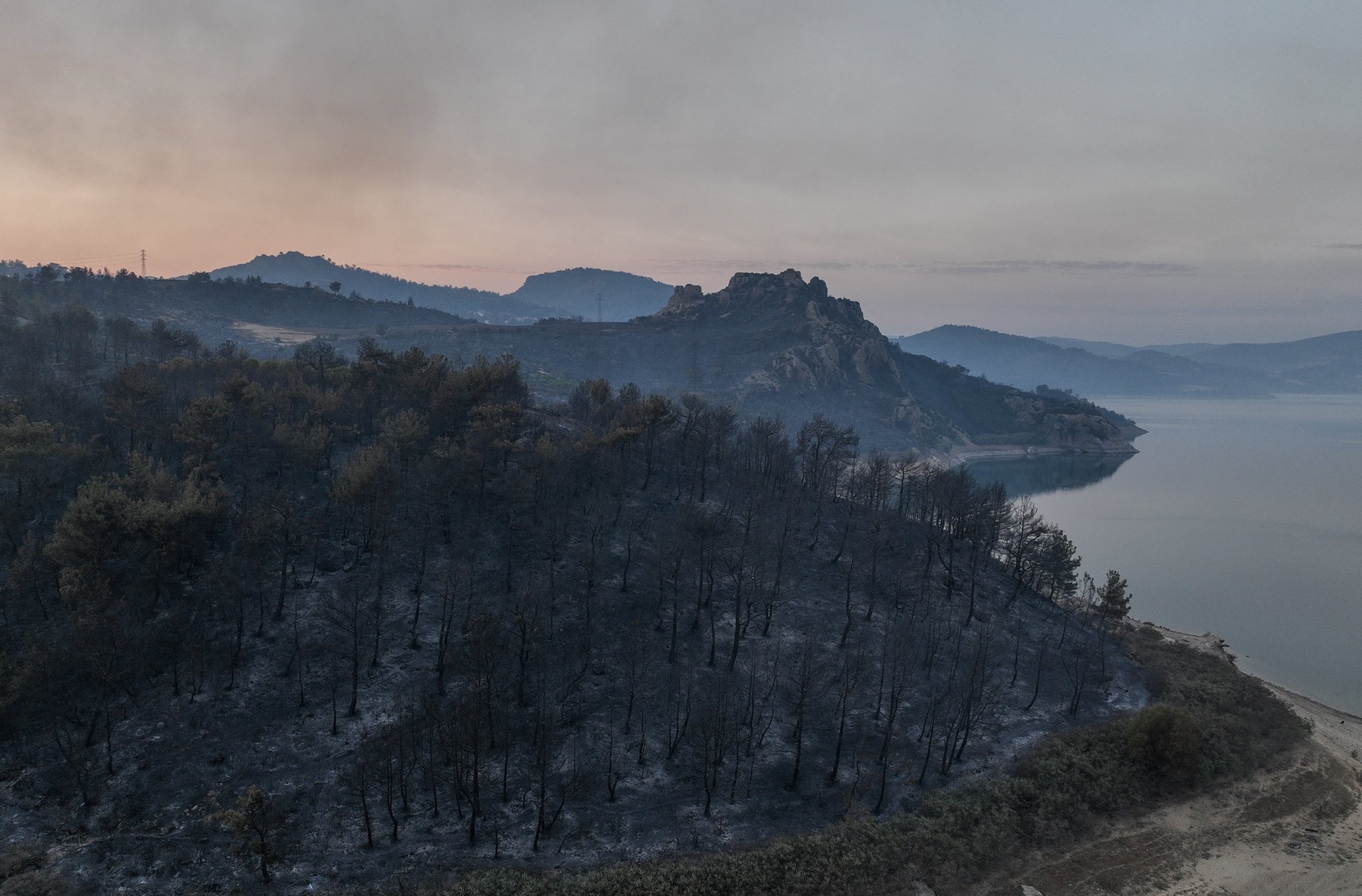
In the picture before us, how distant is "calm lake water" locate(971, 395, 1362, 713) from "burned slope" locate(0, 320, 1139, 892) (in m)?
24.9

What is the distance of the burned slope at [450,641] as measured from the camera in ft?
109

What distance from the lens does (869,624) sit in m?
57.1

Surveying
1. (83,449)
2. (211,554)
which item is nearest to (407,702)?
(211,554)

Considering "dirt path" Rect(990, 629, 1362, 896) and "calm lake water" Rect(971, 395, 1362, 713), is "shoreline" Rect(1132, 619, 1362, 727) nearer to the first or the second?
"calm lake water" Rect(971, 395, 1362, 713)

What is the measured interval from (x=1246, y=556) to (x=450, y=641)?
13034cm

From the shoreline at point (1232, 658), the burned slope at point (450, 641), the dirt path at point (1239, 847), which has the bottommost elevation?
the shoreline at point (1232, 658)

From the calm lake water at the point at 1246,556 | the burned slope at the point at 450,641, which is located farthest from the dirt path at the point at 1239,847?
the calm lake water at the point at 1246,556

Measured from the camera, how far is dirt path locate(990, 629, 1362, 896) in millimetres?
33312

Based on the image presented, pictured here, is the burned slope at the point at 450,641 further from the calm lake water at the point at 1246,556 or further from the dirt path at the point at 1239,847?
the calm lake water at the point at 1246,556

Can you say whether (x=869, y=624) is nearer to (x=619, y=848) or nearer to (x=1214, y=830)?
(x=1214, y=830)

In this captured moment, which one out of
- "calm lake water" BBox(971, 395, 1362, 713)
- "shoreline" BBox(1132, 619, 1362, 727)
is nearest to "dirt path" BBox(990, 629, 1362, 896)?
"shoreline" BBox(1132, 619, 1362, 727)

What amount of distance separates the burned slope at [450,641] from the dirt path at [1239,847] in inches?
307

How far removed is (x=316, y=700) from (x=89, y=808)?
436 inches

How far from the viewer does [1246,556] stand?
109312 mm
